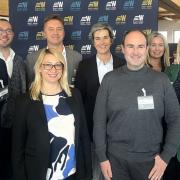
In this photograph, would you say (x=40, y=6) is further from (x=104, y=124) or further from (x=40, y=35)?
(x=104, y=124)

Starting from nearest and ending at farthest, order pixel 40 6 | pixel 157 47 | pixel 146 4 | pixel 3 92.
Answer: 1. pixel 3 92
2. pixel 157 47
3. pixel 146 4
4. pixel 40 6

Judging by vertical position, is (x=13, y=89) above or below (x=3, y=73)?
below

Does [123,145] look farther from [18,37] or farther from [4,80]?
[18,37]

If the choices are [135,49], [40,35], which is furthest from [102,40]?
[40,35]

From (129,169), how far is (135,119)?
13.6 inches

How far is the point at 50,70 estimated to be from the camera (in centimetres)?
192

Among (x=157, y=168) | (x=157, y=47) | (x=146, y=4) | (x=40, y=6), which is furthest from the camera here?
(x=40, y=6)

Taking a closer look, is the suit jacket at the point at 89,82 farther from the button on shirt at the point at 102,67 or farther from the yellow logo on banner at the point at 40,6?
the yellow logo on banner at the point at 40,6

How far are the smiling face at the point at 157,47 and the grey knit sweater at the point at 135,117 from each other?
0.90 meters

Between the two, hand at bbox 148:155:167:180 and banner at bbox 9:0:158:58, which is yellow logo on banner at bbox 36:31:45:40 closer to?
banner at bbox 9:0:158:58

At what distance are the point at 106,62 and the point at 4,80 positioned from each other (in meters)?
0.91

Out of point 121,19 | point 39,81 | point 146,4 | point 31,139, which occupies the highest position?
point 146,4

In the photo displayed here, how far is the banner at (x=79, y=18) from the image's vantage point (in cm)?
373

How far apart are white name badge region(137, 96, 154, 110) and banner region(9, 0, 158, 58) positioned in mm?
1915
